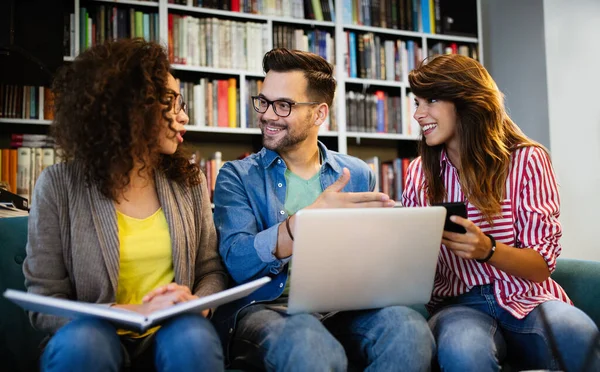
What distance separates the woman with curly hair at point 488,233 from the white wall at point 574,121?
1.70 metres

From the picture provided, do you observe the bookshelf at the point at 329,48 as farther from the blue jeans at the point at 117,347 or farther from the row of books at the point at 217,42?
the blue jeans at the point at 117,347

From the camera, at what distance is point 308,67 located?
1812 mm

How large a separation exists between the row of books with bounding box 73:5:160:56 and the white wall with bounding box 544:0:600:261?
2087mm

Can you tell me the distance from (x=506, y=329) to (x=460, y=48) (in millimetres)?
2313

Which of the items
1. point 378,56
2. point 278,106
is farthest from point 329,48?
point 278,106

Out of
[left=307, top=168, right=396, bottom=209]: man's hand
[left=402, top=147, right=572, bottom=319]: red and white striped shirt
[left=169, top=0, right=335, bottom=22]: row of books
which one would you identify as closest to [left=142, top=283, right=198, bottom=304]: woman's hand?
[left=307, top=168, right=396, bottom=209]: man's hand

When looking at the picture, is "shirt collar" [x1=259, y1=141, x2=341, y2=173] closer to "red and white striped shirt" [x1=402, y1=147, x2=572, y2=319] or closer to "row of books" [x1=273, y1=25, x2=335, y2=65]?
"red and white striped shirt" [x1=402, y1=147, x2=572, y2=319]

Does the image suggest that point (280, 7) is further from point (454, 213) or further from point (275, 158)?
point (454, 213)

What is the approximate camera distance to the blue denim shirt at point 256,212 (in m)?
1.41

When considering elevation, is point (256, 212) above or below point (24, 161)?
below

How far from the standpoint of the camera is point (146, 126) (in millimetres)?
1339

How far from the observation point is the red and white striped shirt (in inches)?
56.1

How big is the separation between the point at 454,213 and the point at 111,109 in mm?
791

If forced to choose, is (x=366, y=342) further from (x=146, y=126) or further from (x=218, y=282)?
(x=146, y=126)
